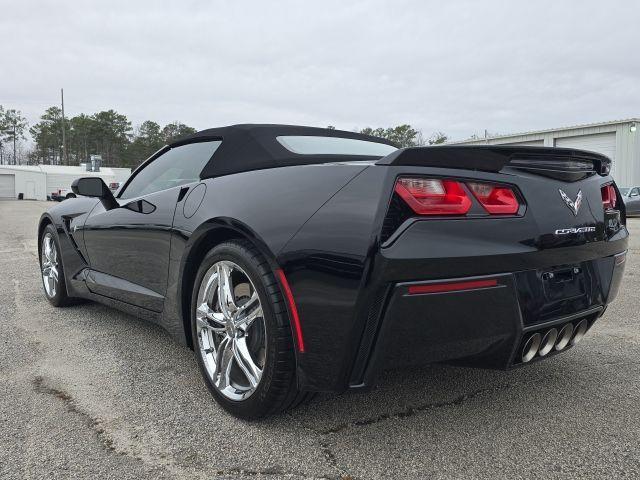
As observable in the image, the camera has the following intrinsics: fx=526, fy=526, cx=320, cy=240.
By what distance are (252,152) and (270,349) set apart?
0.99m

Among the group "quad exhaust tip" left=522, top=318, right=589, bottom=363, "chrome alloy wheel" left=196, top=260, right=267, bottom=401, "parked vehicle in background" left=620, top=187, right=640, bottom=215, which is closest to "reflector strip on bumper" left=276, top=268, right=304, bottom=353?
"chrome alloy wheel" left=196, top=260, right=267, bottom=401

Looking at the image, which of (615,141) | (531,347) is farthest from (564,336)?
(615,141)

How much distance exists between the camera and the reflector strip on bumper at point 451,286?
5.48 feet

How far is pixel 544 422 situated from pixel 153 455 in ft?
4.97

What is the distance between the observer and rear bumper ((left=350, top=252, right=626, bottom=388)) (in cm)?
169

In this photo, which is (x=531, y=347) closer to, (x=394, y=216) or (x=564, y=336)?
(x=564, y=336)

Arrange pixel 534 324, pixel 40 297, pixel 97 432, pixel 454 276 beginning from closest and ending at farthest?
pixel 454 276 < pixel 534 324 < pixel 97 432 < pixel 40 297

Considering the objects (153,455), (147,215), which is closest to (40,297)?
(147,215)

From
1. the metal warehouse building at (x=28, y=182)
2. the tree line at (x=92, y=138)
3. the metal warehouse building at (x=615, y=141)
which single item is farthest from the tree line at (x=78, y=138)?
the metal warehouse building at (x=615, y=141)

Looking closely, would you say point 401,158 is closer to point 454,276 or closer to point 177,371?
point 454,276

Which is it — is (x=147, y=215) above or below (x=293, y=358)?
above

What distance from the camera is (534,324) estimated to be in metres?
1.84

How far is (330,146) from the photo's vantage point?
2807mm

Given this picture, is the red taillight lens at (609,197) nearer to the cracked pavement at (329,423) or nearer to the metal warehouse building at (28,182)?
the cracked pavement at (329,423)
